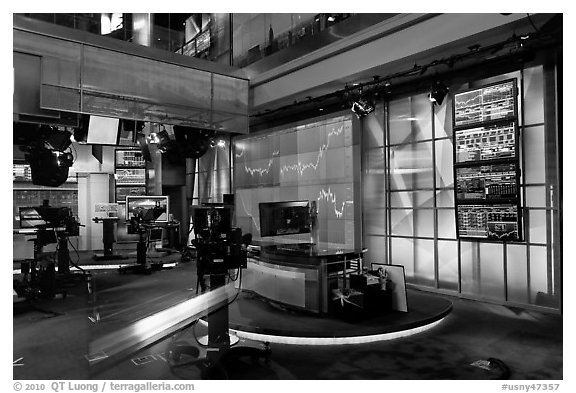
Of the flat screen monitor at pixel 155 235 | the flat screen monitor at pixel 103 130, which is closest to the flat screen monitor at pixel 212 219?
the flat screen monitor at pixel 103 130

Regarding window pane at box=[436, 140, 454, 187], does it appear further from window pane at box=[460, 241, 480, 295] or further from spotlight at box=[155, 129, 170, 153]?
spotlight at box=[155, 129, 170, 153]

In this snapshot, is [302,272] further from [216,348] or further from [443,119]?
[443,119]

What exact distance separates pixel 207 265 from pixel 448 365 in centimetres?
197

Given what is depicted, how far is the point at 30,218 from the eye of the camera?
16.7ft

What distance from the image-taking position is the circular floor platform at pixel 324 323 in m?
3.70

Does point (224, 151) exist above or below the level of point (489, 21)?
below

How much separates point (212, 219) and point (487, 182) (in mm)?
3410

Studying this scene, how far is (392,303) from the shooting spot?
4434 mm

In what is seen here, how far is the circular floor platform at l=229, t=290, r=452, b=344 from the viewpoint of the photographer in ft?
12.1

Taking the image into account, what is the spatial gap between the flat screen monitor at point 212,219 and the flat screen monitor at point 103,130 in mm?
2466

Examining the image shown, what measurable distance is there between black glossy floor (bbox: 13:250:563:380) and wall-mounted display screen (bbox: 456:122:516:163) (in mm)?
1803

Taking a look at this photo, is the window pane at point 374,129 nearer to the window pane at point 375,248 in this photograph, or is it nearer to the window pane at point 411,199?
the window pane at point 411,199
